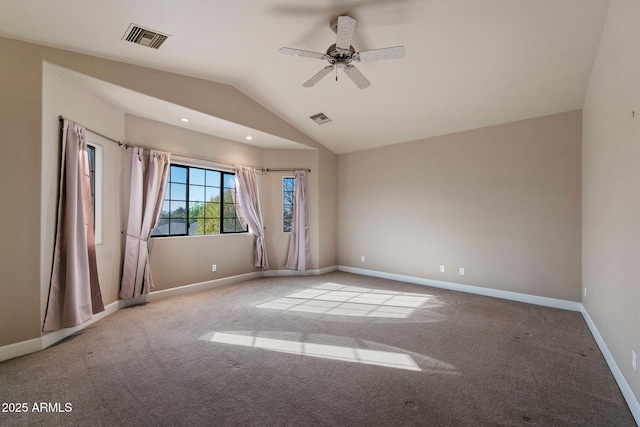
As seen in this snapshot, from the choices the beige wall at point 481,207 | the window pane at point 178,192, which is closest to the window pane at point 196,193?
the window pane at point 178,192

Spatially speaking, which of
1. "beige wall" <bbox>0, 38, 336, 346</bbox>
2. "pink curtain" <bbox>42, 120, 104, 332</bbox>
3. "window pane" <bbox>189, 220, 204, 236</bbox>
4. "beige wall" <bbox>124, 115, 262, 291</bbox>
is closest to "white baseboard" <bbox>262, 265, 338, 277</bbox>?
"beige wall" <bbox>124, 115, 262, 291</bbox>

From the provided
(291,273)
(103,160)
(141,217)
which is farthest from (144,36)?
(291,273)

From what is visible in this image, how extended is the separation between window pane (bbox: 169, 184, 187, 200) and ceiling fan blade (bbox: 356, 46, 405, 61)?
11.8ft

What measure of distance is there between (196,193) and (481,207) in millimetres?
4925

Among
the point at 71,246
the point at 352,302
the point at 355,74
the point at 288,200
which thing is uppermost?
the point at 355,74

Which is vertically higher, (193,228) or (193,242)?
(193,228)

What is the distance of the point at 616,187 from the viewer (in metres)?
2.38

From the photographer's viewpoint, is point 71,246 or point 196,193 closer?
point 71,246

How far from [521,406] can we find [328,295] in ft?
9.92

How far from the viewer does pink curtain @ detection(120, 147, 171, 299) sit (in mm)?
4078

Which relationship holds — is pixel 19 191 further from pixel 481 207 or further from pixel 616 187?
pixel 481 207

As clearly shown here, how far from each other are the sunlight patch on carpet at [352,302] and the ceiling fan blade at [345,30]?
3.19 meters

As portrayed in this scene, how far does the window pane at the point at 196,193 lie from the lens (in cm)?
502

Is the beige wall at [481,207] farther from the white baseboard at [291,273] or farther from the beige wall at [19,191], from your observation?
the beige wall at [19,191]
